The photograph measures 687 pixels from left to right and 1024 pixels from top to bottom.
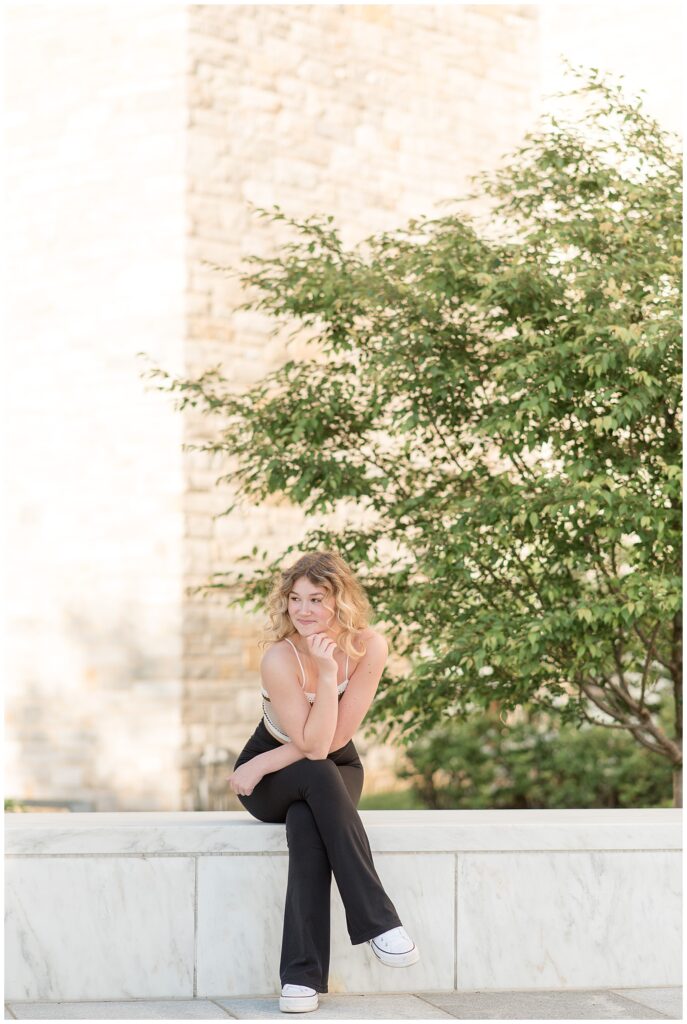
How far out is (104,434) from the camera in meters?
9.22

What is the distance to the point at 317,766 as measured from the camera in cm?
385

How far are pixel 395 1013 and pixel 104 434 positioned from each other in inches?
238

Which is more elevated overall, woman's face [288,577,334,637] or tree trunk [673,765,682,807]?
woman's face [288,577,334,637]

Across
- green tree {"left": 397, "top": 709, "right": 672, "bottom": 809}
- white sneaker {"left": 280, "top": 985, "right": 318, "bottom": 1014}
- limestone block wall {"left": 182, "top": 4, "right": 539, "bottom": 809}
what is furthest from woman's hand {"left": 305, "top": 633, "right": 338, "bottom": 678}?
green tree {"left": 397, "top": 709, "right": 672, "bottom": 809}

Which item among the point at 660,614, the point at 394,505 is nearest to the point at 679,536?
the point at 660,614

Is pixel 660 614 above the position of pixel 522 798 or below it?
above

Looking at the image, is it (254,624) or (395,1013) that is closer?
(395,1013)

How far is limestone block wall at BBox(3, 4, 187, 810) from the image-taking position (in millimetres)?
8945

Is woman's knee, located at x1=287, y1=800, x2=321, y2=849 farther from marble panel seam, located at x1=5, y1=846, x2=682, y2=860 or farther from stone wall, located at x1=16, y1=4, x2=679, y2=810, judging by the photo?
stone wall, located at x1=16, y1=4, x2=679, y2=810

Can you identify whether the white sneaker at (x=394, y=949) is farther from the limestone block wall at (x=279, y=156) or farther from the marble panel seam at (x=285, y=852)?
the limestone block wall at (x=279, y=156)

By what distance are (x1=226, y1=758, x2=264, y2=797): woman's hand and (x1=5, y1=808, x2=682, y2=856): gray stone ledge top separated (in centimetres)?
12

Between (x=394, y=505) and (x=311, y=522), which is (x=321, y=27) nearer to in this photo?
(x=311, y=522)

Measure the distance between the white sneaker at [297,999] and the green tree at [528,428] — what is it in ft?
5.91

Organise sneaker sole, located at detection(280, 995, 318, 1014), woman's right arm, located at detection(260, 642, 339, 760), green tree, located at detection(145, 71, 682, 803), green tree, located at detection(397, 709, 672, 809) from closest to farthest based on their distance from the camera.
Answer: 1. sneaker sole, located at detection(280, 995, 318, 1014)
2. woman's right arm, located at detection(260, 642, 339, 760)
3. green tree, located at detection(145, 71, 682, 803)
4. green tree, located at detection(397, 709, 672, 809)
